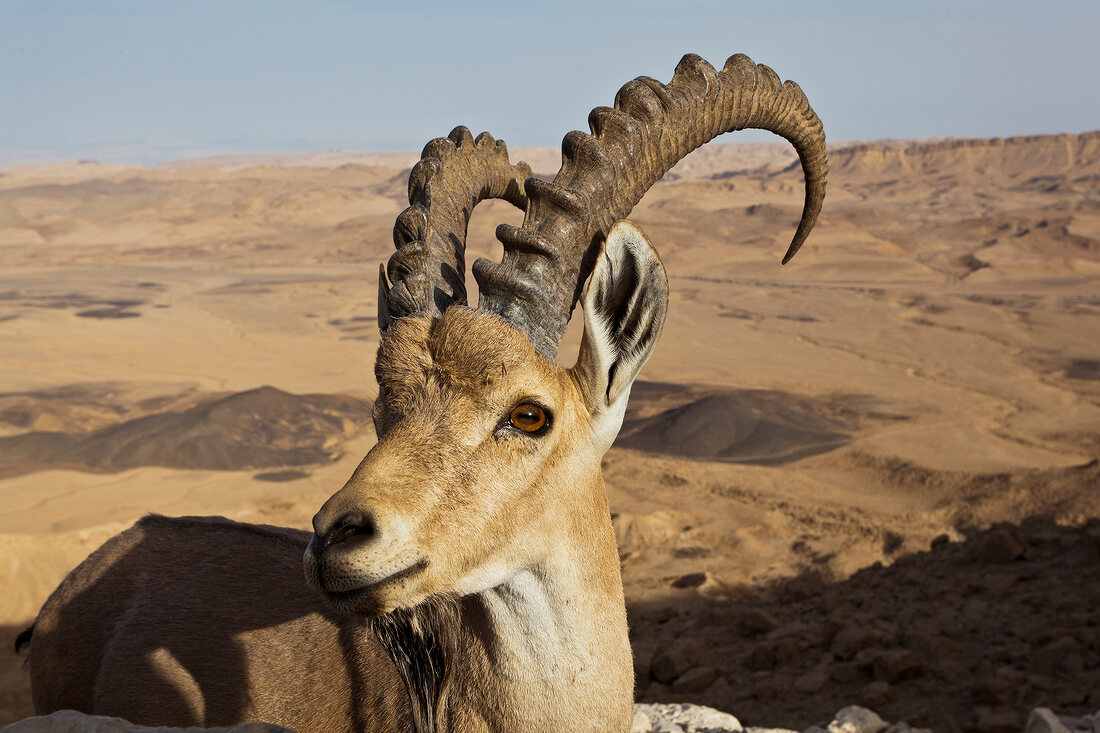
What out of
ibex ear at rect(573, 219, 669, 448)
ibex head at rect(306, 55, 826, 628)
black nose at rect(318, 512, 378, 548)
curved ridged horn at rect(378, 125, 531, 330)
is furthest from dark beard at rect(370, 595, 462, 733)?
curved ridged horn at rect(378, 125, 531, 330)

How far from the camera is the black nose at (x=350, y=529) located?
238 cm

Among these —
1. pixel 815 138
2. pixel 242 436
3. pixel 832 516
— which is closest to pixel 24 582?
pixel 242 436

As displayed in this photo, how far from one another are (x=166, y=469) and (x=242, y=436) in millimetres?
1640

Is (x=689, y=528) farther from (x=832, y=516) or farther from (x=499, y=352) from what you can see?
(x=499, y=352)

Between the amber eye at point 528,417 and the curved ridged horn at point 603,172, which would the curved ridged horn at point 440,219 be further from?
the amber eye at point 528,417

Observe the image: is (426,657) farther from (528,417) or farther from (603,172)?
(603,172)

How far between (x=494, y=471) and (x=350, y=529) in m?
0.53

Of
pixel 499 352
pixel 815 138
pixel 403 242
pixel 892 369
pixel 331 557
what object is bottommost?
pixel 892 369

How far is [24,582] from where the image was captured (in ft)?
29.0

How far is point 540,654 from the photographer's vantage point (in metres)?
2.91

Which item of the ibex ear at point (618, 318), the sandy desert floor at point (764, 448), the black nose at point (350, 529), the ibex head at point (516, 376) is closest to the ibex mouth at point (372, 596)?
the ibex head at point (516, 376)

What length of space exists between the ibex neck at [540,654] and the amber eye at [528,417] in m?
0.45

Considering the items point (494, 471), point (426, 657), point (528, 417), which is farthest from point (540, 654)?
point (528, 417)

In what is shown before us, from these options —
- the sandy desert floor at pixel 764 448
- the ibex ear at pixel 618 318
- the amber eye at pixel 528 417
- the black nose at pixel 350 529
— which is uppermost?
the ibex ear at pixel 618 318
